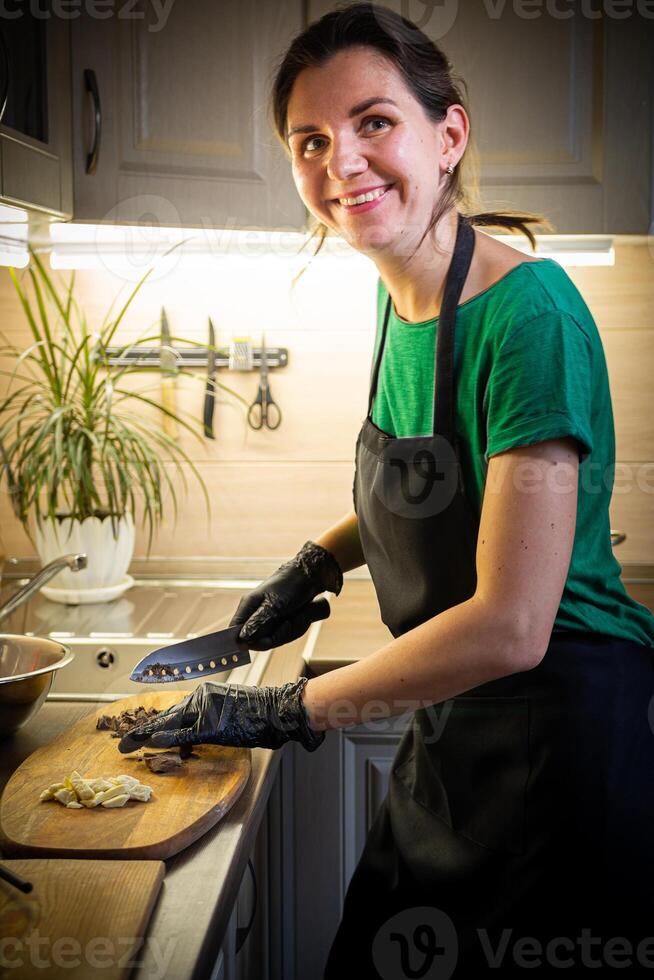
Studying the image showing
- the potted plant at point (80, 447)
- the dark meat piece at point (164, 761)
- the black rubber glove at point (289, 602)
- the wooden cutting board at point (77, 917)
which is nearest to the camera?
the wooden cutting board at point (77, 917)

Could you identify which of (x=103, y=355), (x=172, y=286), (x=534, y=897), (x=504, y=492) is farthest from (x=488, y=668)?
(x=172, y=286)

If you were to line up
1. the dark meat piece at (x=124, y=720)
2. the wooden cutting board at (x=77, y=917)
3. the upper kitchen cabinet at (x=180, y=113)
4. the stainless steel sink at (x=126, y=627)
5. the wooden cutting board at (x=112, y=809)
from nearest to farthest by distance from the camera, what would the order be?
the wooden cutting board at (x=77, y=917), the wooden cutting board at (x=112, y=809), the dark meat piece at (x=124, y=720), the stainless steel sink at (x=126, y=627), the upper kitchen cabinet at (x=180, y=113)

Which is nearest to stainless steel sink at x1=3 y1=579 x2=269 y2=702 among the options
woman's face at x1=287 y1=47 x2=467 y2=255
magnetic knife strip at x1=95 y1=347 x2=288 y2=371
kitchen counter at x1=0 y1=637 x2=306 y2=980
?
kitchen counter at x1=0 y1=637 x2=306 y2=980

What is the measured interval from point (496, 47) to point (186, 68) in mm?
520

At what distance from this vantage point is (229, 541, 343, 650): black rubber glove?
134 cm

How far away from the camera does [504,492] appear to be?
947 millimetres

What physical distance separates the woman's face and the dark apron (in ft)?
0.26

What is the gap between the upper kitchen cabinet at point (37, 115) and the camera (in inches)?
53.3

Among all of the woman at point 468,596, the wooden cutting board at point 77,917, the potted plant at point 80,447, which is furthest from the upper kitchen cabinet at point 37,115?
the wooden cutting board at point 77,917

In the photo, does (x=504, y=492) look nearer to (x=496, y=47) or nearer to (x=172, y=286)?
(x=496, y=47)

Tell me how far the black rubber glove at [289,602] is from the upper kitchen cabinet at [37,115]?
0.65 meters

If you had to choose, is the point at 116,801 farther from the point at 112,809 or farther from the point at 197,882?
the point at 197,882

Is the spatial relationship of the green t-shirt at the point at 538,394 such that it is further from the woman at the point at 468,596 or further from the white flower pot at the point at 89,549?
the white flower pot at the point at 89,549

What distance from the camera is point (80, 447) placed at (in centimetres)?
174
